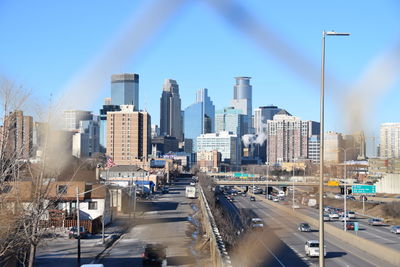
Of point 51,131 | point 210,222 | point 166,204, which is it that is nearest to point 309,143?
point 166,204

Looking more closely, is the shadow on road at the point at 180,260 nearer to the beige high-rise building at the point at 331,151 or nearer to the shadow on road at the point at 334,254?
the shadow on road at the point at 334,254

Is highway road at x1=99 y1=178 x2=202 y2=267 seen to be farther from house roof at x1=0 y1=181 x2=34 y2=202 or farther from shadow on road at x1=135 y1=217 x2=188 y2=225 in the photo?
house roof at x1=0 y1=181 x2=34 y2=202

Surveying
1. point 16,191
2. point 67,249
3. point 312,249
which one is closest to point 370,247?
point 312,249

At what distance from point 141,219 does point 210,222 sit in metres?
16.1

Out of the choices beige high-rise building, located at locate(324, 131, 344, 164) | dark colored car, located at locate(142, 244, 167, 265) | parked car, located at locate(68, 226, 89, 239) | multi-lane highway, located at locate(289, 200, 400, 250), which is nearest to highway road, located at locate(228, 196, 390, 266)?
multi-lane highway, located at locate(289, 200, 400, 250)

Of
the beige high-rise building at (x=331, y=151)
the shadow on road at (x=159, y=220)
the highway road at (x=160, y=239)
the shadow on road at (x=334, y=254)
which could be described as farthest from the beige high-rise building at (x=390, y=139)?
the shadow on road at (x=334, y=254)

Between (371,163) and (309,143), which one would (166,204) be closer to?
(371,163)

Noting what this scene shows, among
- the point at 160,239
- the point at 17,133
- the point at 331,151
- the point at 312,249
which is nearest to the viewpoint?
the point at 17,133

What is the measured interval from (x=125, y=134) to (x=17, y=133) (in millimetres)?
114682

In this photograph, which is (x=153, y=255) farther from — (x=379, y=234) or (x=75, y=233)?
(x=379, y=234)

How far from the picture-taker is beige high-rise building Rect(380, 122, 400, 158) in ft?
258

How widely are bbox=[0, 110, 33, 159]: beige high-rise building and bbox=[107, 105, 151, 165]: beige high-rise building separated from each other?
10644cm

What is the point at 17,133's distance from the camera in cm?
1889

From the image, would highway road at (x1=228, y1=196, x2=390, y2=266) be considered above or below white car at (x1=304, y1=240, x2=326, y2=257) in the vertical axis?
below
